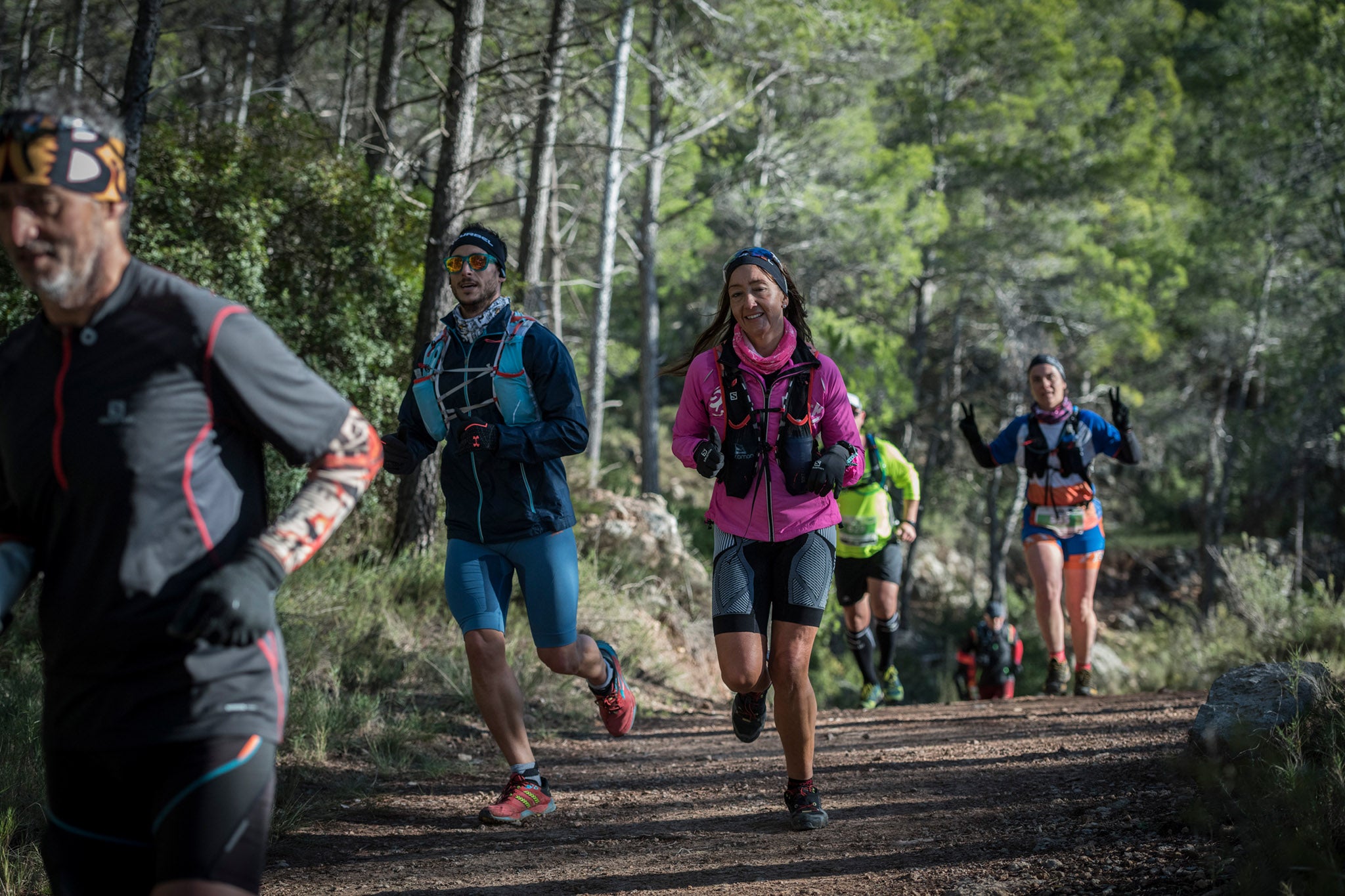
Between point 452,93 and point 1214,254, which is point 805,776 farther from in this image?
point 1214,254

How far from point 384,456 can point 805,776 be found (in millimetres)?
2245

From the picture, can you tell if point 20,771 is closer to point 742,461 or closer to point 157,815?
point 157,815

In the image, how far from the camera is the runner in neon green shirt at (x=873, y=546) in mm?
8125

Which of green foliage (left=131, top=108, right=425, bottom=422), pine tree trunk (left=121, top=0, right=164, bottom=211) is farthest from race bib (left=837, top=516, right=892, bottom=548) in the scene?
pine tree trunk (left=121, top=0, right=164, bottom=211)

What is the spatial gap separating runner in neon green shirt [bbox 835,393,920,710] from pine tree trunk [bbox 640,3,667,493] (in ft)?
31.4

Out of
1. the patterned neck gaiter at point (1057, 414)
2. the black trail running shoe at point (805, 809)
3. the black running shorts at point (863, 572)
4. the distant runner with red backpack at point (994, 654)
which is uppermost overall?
the patterned neck gaiter at point (1057, 414)

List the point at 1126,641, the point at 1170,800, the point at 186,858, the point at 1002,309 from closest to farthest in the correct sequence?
the point at 186,858 < the point at 1170,800 < the point at 1126,641 < the point at 1002,309

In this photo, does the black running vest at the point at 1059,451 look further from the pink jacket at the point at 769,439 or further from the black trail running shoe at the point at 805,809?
the black trail running shoe at the point at 805,809

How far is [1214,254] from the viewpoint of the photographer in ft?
86.4

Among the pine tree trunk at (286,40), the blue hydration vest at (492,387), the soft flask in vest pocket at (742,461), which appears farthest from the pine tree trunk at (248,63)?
the soft flask in vest pocket at (742,461)

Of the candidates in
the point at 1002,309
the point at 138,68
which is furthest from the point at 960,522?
the point at 138,68

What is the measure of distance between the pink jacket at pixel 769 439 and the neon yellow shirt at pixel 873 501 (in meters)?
3.53

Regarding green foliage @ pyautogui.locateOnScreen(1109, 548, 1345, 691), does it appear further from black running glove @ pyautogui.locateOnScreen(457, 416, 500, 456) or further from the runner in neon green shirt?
black running glove @ pyautogui.locateOnScreen(457, 416, 500, 456)

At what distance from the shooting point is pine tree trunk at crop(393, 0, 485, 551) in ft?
28.9
